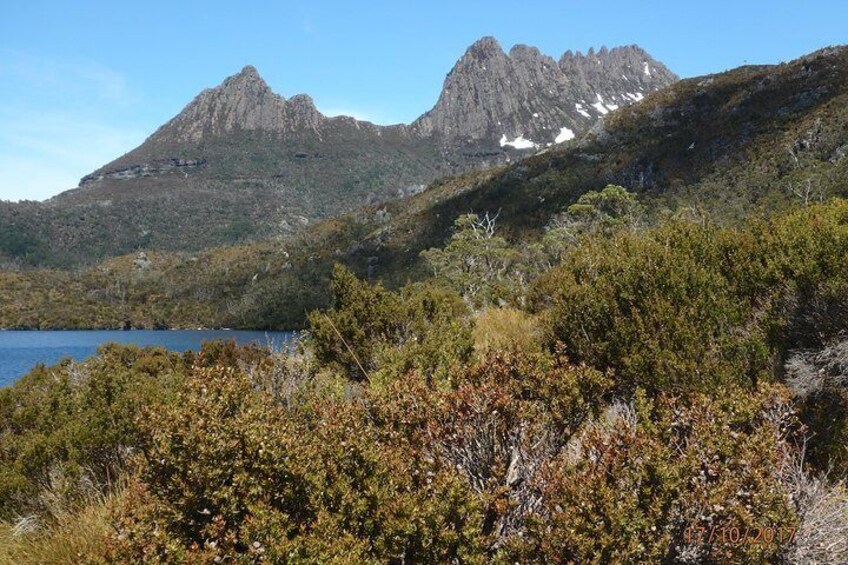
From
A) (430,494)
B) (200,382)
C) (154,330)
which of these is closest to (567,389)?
(430,494)

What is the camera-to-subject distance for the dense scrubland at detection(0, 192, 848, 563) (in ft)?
10.4

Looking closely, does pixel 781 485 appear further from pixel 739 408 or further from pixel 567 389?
pixel 567 389

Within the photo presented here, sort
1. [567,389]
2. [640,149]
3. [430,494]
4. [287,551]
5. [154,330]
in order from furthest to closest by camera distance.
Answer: [154,330]
[640,149]
[567,389]
[430,494]
[287,551]

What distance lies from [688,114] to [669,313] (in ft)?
465

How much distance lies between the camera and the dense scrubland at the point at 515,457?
3182mm

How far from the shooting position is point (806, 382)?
567 centimetres

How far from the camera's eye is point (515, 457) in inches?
152

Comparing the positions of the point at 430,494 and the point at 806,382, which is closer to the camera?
the point at 430,494
